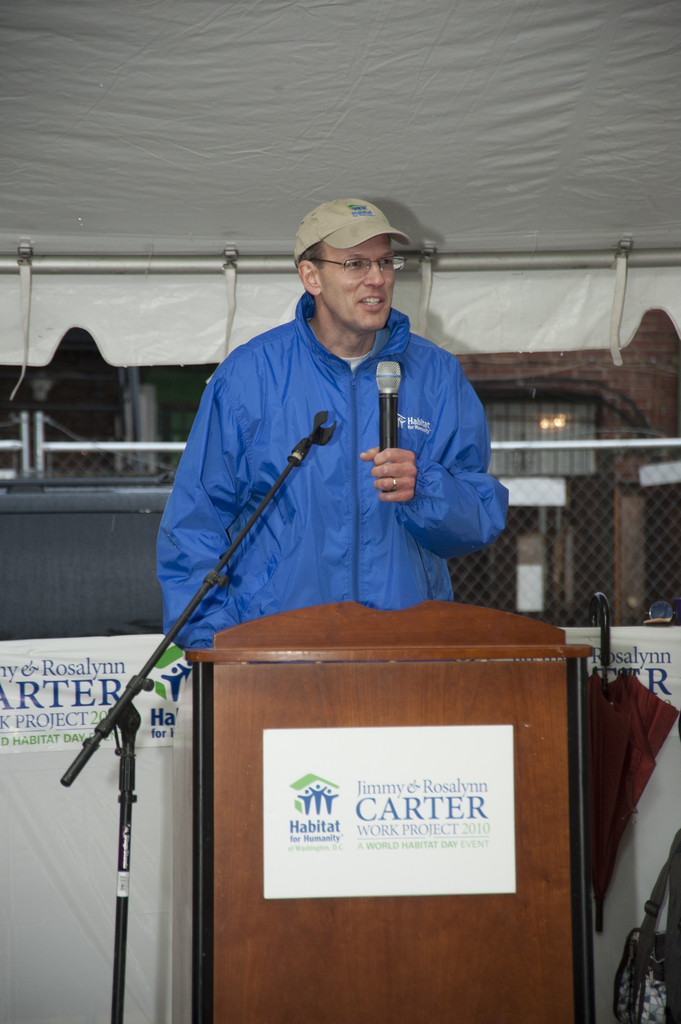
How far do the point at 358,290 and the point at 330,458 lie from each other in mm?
475

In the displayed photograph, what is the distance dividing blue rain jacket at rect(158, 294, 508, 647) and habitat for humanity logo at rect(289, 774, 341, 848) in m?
0.76

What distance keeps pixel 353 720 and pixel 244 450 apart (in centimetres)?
109

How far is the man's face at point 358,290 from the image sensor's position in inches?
93.1

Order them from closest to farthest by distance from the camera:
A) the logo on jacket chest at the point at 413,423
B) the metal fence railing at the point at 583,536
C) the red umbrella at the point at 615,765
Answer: the logo on jacket chest at the point at 413,423, the red umbrella at the point at 615,765, the metal fence railing at the point at 583,536

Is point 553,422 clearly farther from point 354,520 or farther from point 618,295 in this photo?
point 354,520

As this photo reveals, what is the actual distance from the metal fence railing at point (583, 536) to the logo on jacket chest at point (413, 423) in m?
5.83

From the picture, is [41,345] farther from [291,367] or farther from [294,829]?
[294,829]

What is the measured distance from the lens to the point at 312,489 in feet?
7.55

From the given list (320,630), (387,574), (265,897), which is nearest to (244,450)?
(387,574)

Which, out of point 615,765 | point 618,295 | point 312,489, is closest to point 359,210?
point 312,489

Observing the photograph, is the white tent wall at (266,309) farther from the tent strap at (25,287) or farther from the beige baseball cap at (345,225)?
the beige baseball cap at (345,225)

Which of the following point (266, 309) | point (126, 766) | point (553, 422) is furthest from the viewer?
point (553, 422)

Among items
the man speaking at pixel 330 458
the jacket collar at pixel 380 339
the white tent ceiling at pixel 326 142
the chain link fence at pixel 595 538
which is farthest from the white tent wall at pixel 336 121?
the chain link fence at pixel 595 538

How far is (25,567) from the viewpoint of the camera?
11.2 ft
